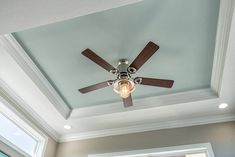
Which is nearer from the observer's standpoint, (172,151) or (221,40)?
(221,40)

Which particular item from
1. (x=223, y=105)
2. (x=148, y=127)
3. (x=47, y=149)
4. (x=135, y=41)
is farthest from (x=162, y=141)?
(x=47, y=149)

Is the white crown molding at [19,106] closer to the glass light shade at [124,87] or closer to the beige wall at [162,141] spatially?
the beige wall at [162,141]

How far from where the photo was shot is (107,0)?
6.79 feet

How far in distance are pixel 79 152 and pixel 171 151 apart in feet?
5.56

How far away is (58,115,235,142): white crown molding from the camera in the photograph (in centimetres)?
395

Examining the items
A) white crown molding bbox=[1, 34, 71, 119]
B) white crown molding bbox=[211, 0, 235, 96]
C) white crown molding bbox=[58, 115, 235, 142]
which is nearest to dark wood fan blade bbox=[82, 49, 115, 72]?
white crown molding bbox=[1, 34, 71, 119]

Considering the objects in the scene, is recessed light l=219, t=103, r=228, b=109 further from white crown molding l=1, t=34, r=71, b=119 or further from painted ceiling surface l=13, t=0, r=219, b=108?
white crown molding l=1, t=34, r=71, b=119

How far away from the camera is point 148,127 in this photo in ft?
13.8

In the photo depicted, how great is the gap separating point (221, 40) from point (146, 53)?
0.97m

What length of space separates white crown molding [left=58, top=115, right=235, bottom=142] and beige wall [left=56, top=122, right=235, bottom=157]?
0.22ft

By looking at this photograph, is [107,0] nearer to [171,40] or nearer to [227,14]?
[171,40]

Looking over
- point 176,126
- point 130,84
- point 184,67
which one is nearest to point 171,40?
point 184,67

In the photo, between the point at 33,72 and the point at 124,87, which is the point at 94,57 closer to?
the point at 124,87

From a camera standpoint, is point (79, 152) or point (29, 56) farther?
point (79, 152)
